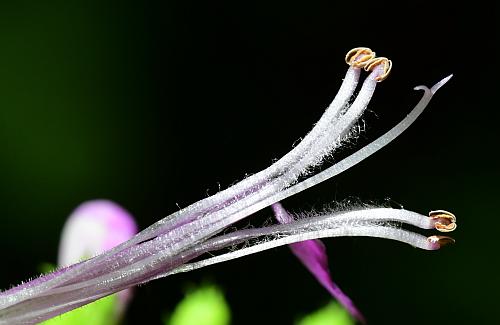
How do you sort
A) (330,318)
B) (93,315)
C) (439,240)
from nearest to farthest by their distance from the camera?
(439,240)
(93,315)
(330,318)

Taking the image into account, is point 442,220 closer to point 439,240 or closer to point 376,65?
point 439,240

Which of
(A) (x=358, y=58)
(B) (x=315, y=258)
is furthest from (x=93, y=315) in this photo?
(A) (x=358, y=58)

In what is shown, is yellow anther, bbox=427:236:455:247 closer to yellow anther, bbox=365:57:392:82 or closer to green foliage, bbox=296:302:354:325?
yellow anther, bbox=365:57:392:82

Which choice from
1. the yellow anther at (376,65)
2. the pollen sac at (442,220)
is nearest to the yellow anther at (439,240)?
the pollen sac at (442,220)

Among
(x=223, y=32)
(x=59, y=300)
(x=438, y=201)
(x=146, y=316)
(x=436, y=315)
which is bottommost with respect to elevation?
(x=59, y=300)

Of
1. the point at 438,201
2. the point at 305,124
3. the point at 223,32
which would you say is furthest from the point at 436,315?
the point at 223,32

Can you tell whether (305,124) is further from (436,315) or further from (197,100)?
(436,315)
